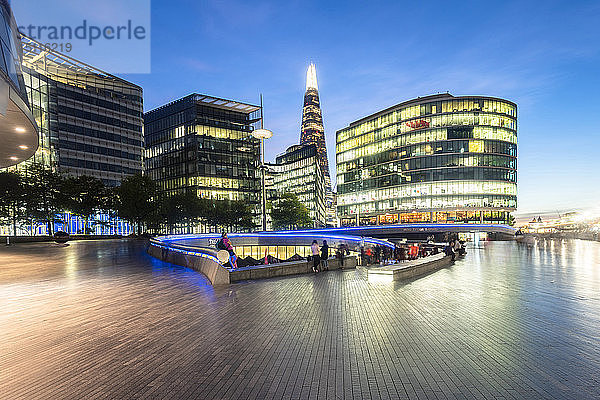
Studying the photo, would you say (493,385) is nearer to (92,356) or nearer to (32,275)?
(92,356)

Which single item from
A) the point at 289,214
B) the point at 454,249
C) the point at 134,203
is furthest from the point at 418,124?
the point at 454,249

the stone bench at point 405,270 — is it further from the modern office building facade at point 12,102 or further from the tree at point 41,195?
the tree at point 41,195

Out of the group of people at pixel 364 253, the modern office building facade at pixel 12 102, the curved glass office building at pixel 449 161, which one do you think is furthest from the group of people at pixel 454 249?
the curved glass office building at pixel 449 161

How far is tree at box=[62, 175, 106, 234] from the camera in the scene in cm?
5412

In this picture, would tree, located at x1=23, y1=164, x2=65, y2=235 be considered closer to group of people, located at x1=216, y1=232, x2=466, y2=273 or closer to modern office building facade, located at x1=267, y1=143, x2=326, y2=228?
group of people, located at x1=216, y1=232, x2=466, y2=273

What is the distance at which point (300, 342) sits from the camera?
23.7ft

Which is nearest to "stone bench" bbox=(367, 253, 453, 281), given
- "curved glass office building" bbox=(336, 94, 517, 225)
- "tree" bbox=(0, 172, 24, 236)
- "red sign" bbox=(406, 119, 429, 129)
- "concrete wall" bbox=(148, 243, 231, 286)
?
"concrete wall" bbox=(148, 243, 231, 286)

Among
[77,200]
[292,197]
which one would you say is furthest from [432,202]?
[77,200]

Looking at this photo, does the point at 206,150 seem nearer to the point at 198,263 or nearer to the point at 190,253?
the point at 190,253

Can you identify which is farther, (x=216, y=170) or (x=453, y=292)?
(x=216, y=170)

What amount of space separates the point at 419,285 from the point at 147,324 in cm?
1070

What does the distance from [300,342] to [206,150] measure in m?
96.1

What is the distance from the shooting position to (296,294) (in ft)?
40.6

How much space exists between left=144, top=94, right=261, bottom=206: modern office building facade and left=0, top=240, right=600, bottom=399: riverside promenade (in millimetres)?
85941
